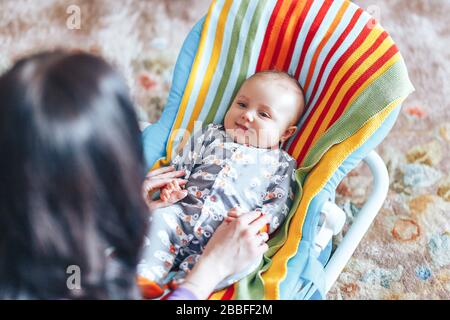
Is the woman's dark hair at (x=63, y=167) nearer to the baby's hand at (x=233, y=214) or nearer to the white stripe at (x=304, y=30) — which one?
the baby's hand at (x=233, y=214)

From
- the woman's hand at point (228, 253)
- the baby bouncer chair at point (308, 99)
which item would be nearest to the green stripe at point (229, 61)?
the baby bouncer chair at point (308, 99)

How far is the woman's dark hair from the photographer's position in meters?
0.69

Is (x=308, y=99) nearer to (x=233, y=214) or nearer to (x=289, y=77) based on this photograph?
(x=289, y=77)

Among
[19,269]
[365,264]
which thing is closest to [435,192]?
[365,264]

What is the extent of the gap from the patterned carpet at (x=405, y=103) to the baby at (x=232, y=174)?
36 centimetres

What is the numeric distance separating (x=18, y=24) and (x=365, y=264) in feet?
4.53

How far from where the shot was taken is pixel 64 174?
697 mm

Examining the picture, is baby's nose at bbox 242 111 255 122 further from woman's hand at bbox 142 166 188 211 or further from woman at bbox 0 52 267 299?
woman at bbox 0 52 267 299

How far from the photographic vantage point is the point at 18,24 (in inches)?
77.3

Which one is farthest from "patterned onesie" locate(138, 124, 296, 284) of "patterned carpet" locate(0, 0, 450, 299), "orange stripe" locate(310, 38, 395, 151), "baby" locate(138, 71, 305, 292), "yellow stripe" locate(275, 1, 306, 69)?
"patterned carpet" locate(0, 0, 450, 299)

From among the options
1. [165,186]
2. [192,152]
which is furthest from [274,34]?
[165,186]

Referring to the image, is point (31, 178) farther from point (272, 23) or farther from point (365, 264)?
point (365, 264)
